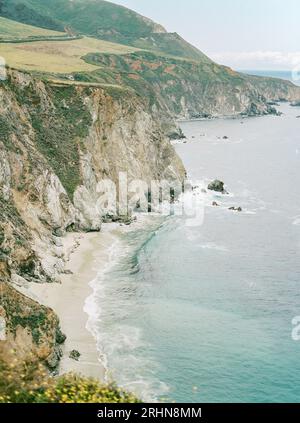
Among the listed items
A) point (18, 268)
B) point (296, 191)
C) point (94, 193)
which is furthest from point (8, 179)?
point (296, 191)

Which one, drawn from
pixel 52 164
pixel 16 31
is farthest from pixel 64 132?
pixel 16 31

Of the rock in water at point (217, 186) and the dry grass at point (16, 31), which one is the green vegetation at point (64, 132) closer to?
the rock in water at point (217, 186)

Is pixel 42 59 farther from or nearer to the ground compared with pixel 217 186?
farther from the ground
